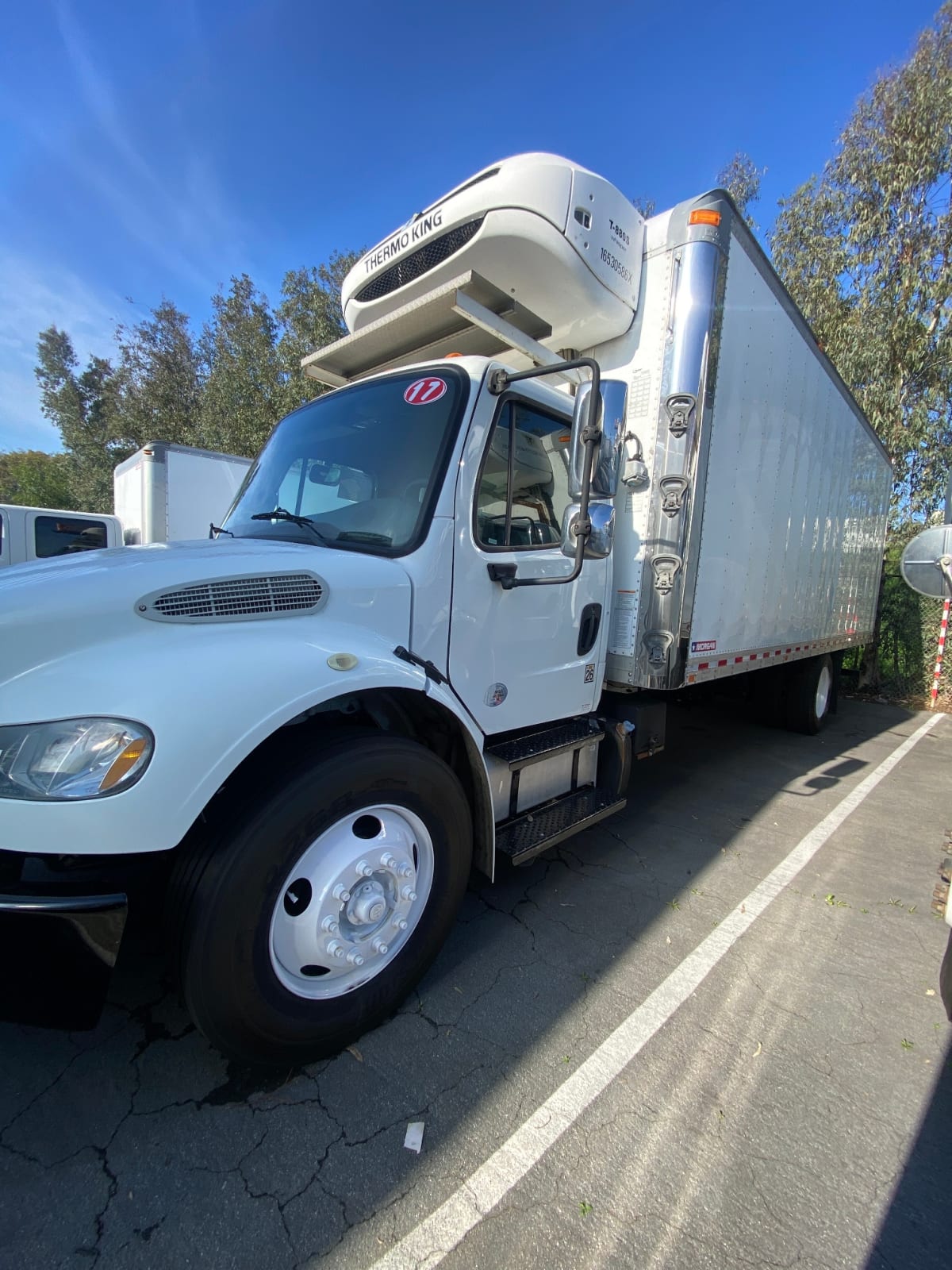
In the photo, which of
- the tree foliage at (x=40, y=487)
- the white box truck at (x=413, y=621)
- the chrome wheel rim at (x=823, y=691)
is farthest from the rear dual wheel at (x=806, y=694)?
the tree foliage at (x=40, y=487)

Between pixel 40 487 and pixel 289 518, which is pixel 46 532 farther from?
pixel 40 487

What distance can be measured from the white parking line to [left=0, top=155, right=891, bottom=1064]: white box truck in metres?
0.61

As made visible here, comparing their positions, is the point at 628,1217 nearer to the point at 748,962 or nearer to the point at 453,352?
the point at 748,962

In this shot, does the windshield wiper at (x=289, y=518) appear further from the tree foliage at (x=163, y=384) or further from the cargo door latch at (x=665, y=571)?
the tree foliage at (x=163, y=384)

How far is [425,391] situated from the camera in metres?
2.55

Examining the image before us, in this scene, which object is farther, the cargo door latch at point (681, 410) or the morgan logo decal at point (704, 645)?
the morgan logo decal at point (704, 645)

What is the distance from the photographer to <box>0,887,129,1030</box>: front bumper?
4.68 ft

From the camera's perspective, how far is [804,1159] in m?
1.76

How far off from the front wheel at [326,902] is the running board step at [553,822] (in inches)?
14.4

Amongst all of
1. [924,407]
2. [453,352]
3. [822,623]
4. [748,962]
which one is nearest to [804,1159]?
[748,962]

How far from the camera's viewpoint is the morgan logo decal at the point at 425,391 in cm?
251

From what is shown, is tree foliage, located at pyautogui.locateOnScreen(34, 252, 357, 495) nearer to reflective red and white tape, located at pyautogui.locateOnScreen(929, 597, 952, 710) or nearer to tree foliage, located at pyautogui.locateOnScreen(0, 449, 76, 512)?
tree foliage, located at pyautogui.locateOnScreen(0, 449, 76, 512)

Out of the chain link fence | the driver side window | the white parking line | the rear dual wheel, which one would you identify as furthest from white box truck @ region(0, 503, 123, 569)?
the chain link fence

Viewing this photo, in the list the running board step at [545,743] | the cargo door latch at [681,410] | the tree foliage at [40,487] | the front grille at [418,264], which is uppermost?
the tree foliage at [40,487]
